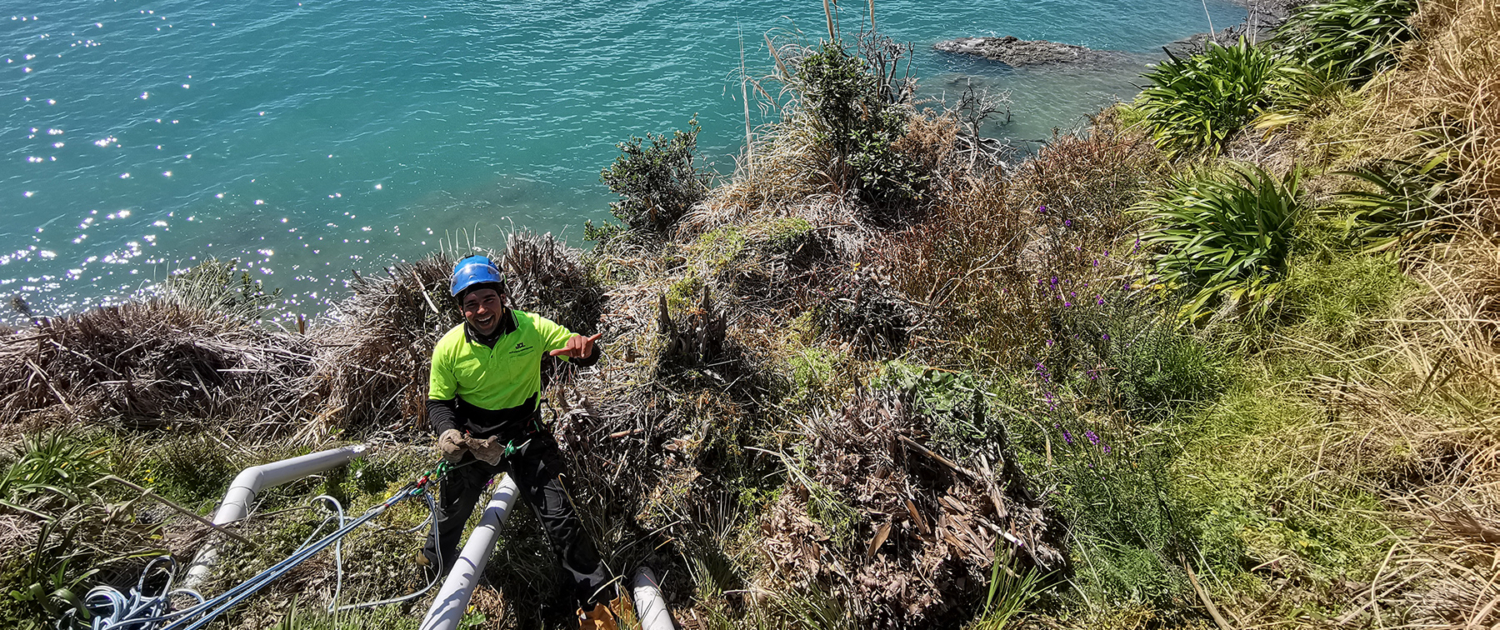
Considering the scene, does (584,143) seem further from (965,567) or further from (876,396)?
(965,567)

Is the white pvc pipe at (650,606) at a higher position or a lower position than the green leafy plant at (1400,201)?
lower

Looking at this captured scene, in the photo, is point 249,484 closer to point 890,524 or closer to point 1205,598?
point 890,524

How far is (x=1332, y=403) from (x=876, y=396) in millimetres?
2594

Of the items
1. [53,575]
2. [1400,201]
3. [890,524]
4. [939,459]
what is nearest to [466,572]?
[53,575]

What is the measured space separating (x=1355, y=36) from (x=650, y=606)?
7.76 meters

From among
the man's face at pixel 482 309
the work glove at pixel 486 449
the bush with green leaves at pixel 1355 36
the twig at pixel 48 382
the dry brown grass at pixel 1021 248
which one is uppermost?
the bush with green leaves at pixel 1355 36

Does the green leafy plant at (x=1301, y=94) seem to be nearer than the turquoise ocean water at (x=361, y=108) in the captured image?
Yes

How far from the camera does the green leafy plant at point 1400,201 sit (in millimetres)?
4371

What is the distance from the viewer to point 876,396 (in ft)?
14.9

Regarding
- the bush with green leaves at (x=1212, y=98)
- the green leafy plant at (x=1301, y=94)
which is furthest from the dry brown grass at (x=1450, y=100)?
the bush with green leaves at (x=1212, y=98)

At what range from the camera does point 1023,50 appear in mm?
16141

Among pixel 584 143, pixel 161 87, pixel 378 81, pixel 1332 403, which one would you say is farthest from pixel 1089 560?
pixel 161 87

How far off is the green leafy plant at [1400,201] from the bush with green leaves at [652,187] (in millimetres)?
6469

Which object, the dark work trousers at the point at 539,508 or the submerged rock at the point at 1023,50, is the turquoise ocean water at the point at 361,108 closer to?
the submerged rock at the point at 1023,50
